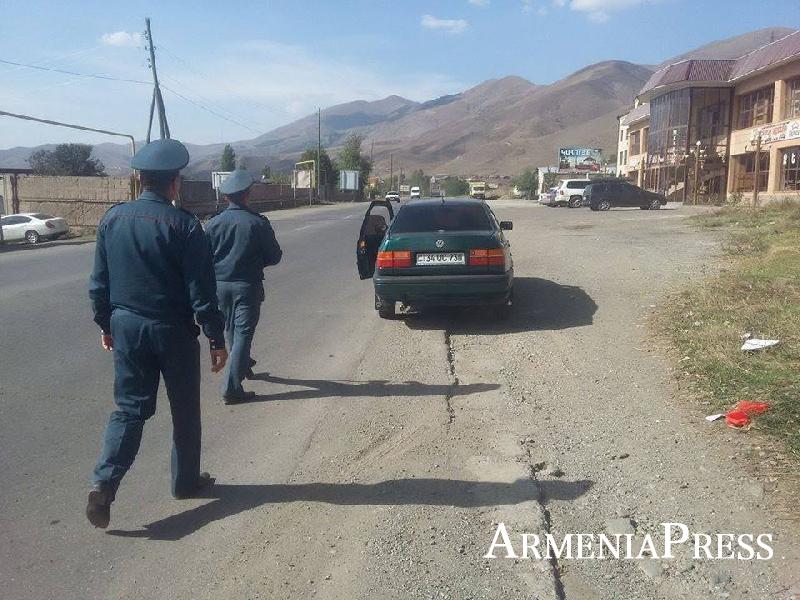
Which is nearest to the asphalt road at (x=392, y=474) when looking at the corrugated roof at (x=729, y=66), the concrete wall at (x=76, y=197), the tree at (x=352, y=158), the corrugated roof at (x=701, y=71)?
the concrete wall at (x=76, y=197)

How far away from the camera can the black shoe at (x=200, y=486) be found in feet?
13.2

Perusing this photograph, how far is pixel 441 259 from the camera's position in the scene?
8.23 metres

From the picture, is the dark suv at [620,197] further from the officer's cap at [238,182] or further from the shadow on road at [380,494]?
the shadow on road at [380,494]

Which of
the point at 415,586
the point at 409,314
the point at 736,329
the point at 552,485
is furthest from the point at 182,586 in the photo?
the point at 409,314

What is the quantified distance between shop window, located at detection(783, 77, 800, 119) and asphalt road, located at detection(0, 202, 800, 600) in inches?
1171

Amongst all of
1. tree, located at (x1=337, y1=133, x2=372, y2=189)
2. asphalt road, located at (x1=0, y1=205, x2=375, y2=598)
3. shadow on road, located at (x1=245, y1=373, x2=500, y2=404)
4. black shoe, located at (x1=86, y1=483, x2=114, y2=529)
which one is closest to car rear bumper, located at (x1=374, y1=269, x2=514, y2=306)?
asphalt road, located at (x1=0, y1=205, x2=375, y2=598)

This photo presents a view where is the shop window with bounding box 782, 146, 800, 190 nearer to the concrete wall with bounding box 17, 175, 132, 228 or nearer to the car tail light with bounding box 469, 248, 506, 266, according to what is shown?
the car tail light with bounding box 469, 248, 506, 266

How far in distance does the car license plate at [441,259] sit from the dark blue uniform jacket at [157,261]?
15.4 feet

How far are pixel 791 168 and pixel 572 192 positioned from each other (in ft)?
48.0

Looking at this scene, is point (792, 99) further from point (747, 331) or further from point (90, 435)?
point (90, 435)

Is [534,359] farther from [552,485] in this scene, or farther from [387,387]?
[552,485]

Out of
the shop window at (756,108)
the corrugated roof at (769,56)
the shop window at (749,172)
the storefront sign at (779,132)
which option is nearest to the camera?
the storefront sign at (779,132)

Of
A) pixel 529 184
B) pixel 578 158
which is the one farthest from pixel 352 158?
pixel 578 158

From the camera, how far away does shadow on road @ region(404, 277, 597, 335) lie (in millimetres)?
8461
